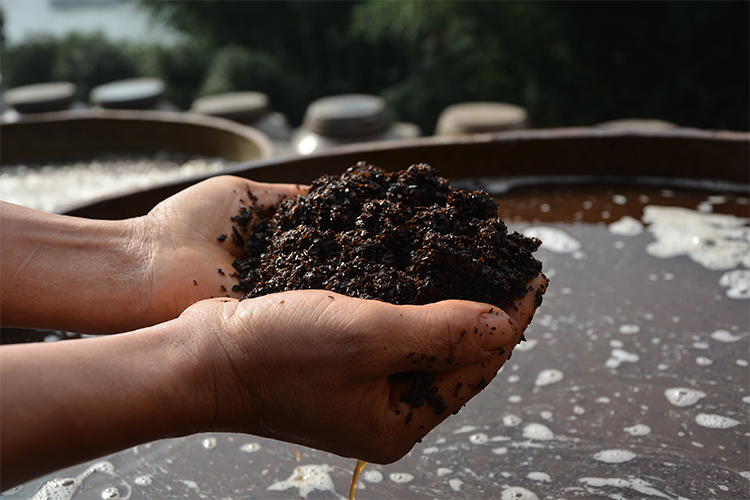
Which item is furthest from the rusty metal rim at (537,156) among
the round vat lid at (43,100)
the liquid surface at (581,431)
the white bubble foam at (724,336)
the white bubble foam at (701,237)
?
the round vat lid at (43,100)

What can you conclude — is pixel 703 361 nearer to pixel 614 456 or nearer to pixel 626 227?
pixel 614 456

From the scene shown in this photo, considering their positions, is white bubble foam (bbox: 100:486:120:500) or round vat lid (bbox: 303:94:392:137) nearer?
white bubble foam (bbox: 100:486:120:500)

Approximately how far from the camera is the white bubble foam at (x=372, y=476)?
4.56 feet

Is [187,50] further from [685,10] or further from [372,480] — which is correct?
[372,480]

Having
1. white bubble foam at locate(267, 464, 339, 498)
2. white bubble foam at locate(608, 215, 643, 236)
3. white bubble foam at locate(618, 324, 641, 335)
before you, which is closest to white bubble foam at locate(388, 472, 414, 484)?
white bubble foam at locate(267, 464, 339, 498)

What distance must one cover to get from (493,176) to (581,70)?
221 inches

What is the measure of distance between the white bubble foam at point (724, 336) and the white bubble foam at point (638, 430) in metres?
0.47

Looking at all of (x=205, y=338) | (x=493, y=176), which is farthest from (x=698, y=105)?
(x=205, y=338)

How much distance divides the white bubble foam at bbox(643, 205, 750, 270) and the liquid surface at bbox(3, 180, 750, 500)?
3cm

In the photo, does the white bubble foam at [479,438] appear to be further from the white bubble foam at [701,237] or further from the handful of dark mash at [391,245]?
the white bubble foam at [701,237]

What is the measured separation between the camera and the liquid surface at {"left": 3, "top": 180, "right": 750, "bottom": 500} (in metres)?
1.34

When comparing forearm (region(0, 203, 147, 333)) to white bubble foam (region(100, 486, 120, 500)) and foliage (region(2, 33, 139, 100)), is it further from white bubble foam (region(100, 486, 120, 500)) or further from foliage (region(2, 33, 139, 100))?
foliage (region(2, 33, 139, 100))

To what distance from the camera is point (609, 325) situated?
185cm

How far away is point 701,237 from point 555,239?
53cm
